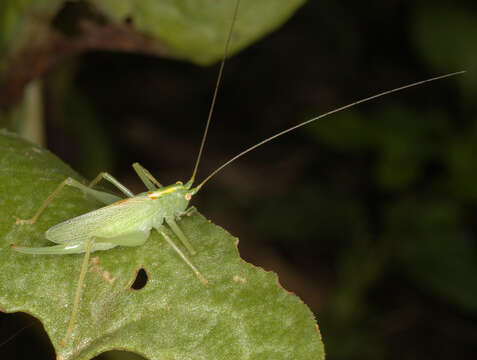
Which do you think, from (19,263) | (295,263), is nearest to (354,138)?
(295,263)

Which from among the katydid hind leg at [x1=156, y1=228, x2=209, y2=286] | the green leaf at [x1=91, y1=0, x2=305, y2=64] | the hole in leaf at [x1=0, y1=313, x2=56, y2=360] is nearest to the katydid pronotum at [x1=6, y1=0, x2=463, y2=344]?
the katydid hind leg at [x1=156, y1=228, x2=209, y2=286]

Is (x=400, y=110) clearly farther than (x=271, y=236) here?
No

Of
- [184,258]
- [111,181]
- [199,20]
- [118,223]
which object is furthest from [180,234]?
[199,20]

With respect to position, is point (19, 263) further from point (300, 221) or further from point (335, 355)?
point (300, 221)

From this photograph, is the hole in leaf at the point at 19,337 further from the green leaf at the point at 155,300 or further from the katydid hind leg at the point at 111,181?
the katydid hind leg at the point at 111,181

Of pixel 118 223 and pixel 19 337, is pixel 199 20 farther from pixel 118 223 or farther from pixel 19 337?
pixel 19 337

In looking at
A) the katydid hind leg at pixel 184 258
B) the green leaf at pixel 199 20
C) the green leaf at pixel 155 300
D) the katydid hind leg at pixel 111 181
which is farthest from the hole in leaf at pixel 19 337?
the green leaf at pixel 199 20
